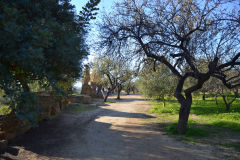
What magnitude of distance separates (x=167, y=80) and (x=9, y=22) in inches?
713

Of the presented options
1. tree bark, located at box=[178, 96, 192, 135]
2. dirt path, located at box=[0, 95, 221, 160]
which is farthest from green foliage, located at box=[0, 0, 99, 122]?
tree bark, located at box=[178, 96, 192, 135]

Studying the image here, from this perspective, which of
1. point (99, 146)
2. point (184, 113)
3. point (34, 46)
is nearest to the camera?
point (34, 46)

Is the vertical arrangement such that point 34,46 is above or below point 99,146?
above

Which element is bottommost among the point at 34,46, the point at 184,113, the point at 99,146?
the point at 99,146

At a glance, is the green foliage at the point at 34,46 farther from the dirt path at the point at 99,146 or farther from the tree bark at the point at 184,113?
the tree bark at the point at 184,113

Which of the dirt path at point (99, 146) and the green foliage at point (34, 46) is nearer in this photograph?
the green foliage at point (34, 46)

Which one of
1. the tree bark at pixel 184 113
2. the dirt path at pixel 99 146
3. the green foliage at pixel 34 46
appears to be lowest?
the dirt path at pixel 99 146

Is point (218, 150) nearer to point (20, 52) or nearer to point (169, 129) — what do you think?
point (169, 129)

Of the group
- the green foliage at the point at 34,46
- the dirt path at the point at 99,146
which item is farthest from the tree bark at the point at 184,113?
the green foliage at the point at 34,46

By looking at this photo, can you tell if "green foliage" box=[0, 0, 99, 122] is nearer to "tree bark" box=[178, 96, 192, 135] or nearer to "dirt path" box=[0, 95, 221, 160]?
"dirt path" box=[0, 95, 221, 160]

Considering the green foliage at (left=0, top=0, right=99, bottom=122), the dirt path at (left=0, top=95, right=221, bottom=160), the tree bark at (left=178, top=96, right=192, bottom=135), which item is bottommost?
the dirt path at (left=0, top=95, right=221, bottom=160)

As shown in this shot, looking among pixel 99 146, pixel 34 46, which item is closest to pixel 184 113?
pixel 99 146

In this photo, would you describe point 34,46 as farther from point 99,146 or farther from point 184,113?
point 184,113

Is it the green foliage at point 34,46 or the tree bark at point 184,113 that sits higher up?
the green foliage at point 34,46
